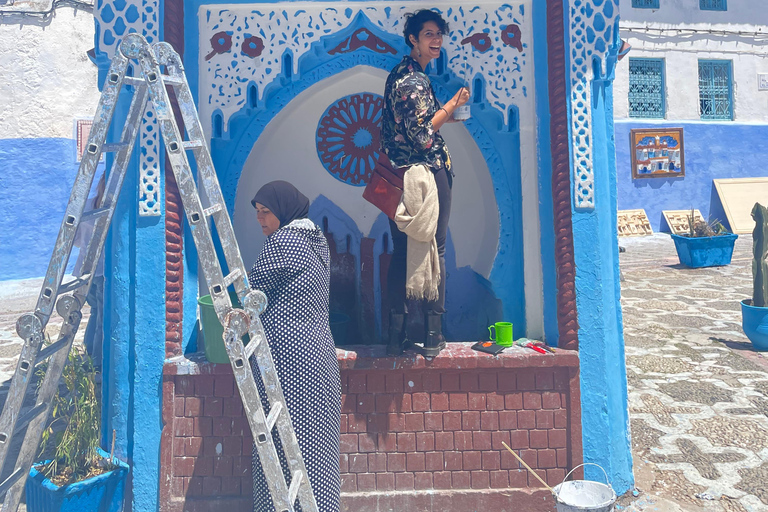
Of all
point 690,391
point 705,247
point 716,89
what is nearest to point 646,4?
point 716,89

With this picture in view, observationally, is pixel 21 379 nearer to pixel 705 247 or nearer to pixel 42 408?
pixel 42 408

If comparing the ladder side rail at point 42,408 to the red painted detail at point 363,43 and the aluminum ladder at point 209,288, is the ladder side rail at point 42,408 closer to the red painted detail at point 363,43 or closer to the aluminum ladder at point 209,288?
the aluminum ladder at point 209,288

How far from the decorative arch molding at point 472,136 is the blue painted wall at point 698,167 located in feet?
36.9

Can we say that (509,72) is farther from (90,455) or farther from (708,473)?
(90,455)

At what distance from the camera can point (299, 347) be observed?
9.59 feet

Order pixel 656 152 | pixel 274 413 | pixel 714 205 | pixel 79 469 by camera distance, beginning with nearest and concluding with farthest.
Answer: pixel 274 413
pixel 79 469
pixel 656 152
pixel 714 205

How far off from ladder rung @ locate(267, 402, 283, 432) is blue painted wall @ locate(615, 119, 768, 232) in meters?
13.1

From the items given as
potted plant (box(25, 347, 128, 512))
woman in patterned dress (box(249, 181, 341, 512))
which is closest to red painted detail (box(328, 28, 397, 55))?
woman in patterned dress (box(249, 181, 341, 512))

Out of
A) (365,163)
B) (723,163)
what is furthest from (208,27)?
(723,163)

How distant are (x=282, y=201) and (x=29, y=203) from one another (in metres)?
9.41

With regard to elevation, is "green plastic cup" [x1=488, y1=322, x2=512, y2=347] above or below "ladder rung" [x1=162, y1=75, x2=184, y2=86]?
below

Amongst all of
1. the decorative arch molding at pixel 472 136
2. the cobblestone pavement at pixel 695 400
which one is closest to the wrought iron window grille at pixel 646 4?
the cobblestone pavement at pixel 695 400

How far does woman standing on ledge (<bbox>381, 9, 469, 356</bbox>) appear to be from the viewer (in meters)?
3.35

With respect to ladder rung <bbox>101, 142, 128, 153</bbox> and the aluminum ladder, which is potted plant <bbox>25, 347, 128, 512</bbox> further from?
ladder rung <bbox>101, 142, 128, 153</bbox>
